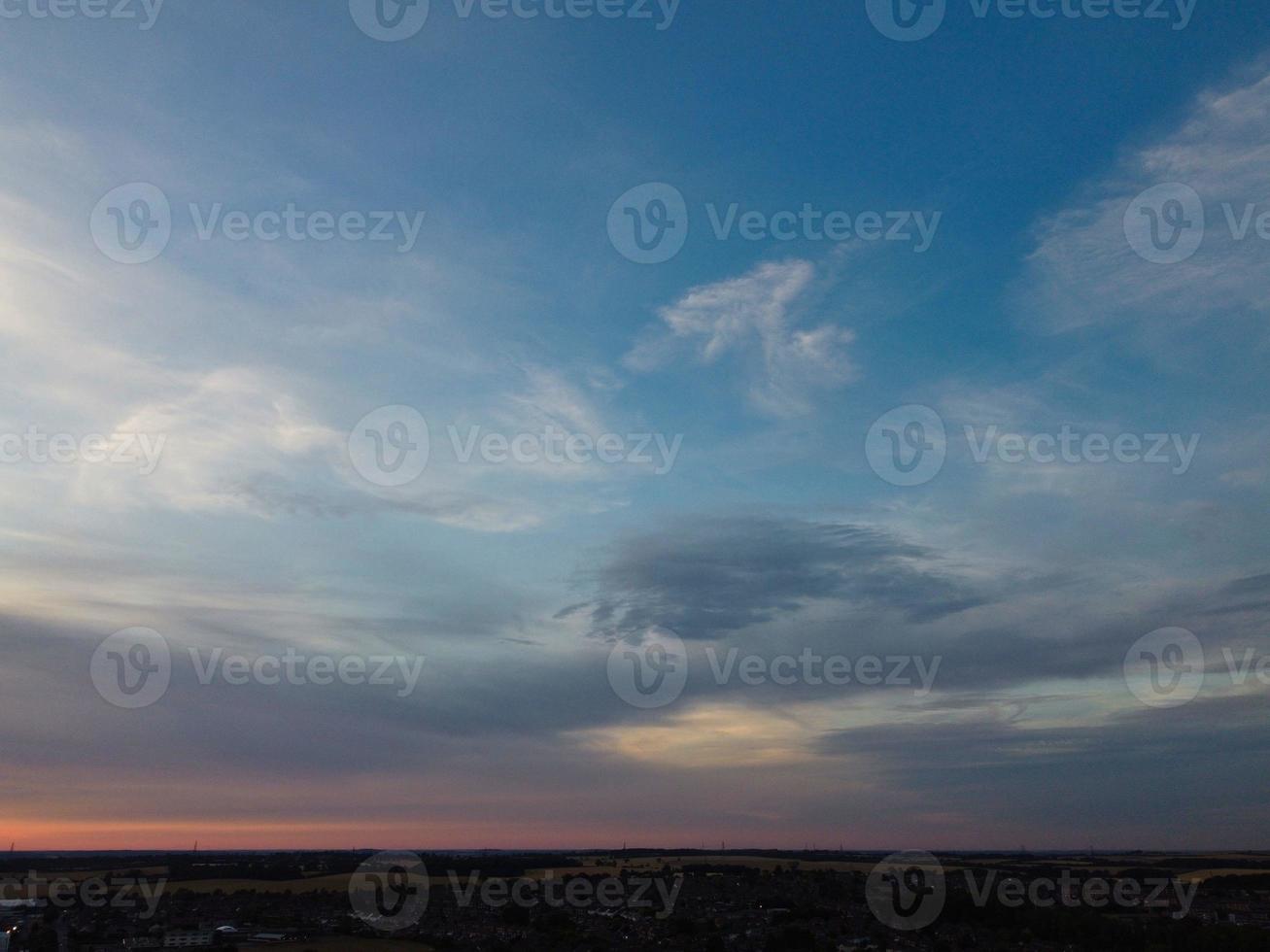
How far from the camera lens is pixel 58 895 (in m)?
120

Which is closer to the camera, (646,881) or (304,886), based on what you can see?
(304,886)

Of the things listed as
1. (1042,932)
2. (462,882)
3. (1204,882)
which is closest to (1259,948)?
(1042,932)

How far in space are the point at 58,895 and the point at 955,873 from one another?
138 metres

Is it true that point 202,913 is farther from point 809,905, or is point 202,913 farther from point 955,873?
point 955,873

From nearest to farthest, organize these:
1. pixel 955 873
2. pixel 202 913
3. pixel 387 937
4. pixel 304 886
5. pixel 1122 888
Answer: pixel 387 937
pixel 202 913
pixel 1122 888
pixel 304 886
pixel 955 873

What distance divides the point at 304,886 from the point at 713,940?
8893 cm

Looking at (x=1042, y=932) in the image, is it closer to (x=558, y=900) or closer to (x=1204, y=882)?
(x=558, y=900)

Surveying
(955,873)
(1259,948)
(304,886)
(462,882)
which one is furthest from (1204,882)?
(304,886)

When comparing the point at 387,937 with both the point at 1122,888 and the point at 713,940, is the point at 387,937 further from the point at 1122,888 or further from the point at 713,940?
the point at 1122,888

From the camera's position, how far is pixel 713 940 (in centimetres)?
7569

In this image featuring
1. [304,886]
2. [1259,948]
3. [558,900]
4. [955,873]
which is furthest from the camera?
[955,873]

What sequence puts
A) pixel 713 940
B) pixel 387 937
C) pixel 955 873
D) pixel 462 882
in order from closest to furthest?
pixel 713 940 → pixel 387 937 → pixel 462 882 → pixel 955 873

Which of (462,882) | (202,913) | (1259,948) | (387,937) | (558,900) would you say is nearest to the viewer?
(1259,948)

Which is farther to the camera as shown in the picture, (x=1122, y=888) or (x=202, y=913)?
(x=1122, y=888)
